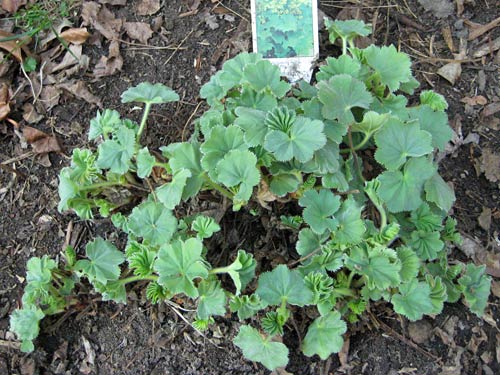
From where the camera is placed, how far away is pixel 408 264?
182 cm

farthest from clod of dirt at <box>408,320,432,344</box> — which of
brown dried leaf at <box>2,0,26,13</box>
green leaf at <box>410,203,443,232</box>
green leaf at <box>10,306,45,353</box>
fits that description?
brown dried leaf at <box>2,0,26,13</box>

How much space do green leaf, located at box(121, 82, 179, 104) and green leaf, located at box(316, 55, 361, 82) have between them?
53cm

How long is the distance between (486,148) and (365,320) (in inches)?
→ 35.9

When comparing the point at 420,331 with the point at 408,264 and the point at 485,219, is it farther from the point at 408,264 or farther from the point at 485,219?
the point at 485,219

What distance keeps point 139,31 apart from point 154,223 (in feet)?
3.47

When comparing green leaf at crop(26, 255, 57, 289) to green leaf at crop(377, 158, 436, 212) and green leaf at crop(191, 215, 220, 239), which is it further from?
green leaf at crop(377, 158, 436, 212)

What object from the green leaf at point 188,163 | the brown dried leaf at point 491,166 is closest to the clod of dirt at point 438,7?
the brown dried leaf at point 491,166


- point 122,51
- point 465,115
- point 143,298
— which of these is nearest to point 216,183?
point 143,298

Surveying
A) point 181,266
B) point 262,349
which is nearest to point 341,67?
point 181,266

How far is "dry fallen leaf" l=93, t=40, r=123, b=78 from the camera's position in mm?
2482


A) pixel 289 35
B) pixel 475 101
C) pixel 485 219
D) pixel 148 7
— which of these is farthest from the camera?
pixel 148 7

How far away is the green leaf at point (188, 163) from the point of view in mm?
1857

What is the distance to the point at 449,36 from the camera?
2588 millimetres

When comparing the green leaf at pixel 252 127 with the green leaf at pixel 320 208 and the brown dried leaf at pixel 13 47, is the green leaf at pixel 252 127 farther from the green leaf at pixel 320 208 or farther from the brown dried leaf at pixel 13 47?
the brown dried leaf at pixel 13 47
